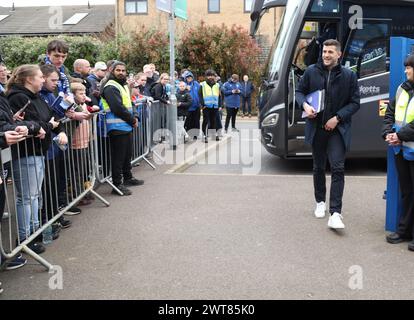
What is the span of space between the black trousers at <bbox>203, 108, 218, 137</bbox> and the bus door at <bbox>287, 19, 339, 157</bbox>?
4.61 metres

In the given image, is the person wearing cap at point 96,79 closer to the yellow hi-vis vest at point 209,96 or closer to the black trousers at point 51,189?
the black trousers at point 51,189

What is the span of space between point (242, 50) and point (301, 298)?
2282cm

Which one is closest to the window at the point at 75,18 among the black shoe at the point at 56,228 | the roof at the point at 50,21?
the roof at the point at 50,21

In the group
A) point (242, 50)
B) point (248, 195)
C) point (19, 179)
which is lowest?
point (248, 195)

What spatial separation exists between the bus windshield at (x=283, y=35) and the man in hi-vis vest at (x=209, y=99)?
4.02 meters

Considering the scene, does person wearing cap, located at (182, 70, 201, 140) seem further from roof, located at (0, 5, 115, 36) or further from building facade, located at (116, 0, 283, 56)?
roof, located at (0, 5, 115, 36)

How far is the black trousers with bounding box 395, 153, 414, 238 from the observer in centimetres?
488

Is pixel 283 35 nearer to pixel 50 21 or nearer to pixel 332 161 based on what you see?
pixel 332 161

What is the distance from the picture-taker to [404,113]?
4703 millimetres

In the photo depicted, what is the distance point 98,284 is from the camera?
398 cm

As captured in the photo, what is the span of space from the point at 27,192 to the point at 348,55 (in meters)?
5.72

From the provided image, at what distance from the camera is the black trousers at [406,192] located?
4.88 metres
